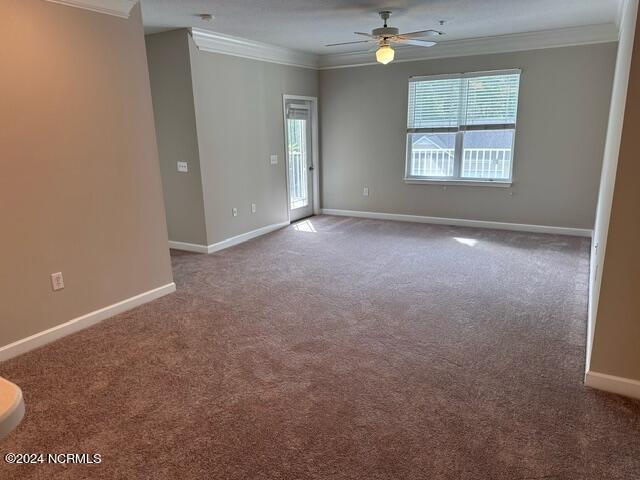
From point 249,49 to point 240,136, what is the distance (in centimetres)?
112

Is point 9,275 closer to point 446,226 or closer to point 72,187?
point 72,187

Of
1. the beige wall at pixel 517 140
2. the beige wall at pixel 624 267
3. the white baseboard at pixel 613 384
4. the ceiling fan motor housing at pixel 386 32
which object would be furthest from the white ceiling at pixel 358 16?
the white baseboard at pixel 613 384

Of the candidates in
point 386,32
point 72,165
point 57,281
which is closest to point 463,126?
point 386,32

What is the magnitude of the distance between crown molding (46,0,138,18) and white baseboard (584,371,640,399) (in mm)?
4096

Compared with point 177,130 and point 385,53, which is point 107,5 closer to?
point 177,130

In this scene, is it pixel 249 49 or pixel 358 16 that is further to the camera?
pixel 249 49

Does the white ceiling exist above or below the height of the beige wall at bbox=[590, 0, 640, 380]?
above

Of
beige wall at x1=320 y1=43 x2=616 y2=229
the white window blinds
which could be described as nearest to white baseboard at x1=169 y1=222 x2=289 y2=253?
beige wall at x1=320 y1=43 x2=616 y2=229

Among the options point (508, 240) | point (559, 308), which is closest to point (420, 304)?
point (559, 308)

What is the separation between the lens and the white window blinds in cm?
573

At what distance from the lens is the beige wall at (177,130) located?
4.81 metres

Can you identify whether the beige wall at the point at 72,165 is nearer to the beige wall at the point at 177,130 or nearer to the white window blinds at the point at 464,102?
the beige wall at the point at 177,130

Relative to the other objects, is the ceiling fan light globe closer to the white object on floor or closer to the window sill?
the window sill

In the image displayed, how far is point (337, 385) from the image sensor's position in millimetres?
2523
